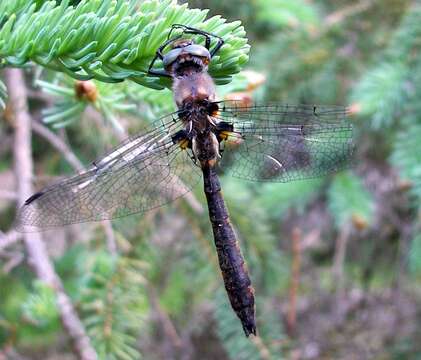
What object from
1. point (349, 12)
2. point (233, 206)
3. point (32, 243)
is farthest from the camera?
point (349, 12)

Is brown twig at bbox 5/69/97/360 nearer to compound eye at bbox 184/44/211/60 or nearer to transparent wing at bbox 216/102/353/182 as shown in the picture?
transparent wing at bbox 216/102/353/182

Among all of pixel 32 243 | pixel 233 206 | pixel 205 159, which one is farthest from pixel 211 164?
pixel 32 243

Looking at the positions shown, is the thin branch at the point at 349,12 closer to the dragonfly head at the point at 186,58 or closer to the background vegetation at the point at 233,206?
the background vegetation at the point at 233,206

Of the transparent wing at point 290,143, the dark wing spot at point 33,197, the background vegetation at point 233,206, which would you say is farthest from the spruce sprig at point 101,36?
the transparent wing at point 290,143

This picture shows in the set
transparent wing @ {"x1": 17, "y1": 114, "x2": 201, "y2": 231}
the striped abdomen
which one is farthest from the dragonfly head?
the striped abdomen

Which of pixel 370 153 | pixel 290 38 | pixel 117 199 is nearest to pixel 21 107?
pixel 117 199

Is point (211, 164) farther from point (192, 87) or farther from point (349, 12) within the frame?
point (349, 12)

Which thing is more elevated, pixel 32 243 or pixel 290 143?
pixel 290 143
